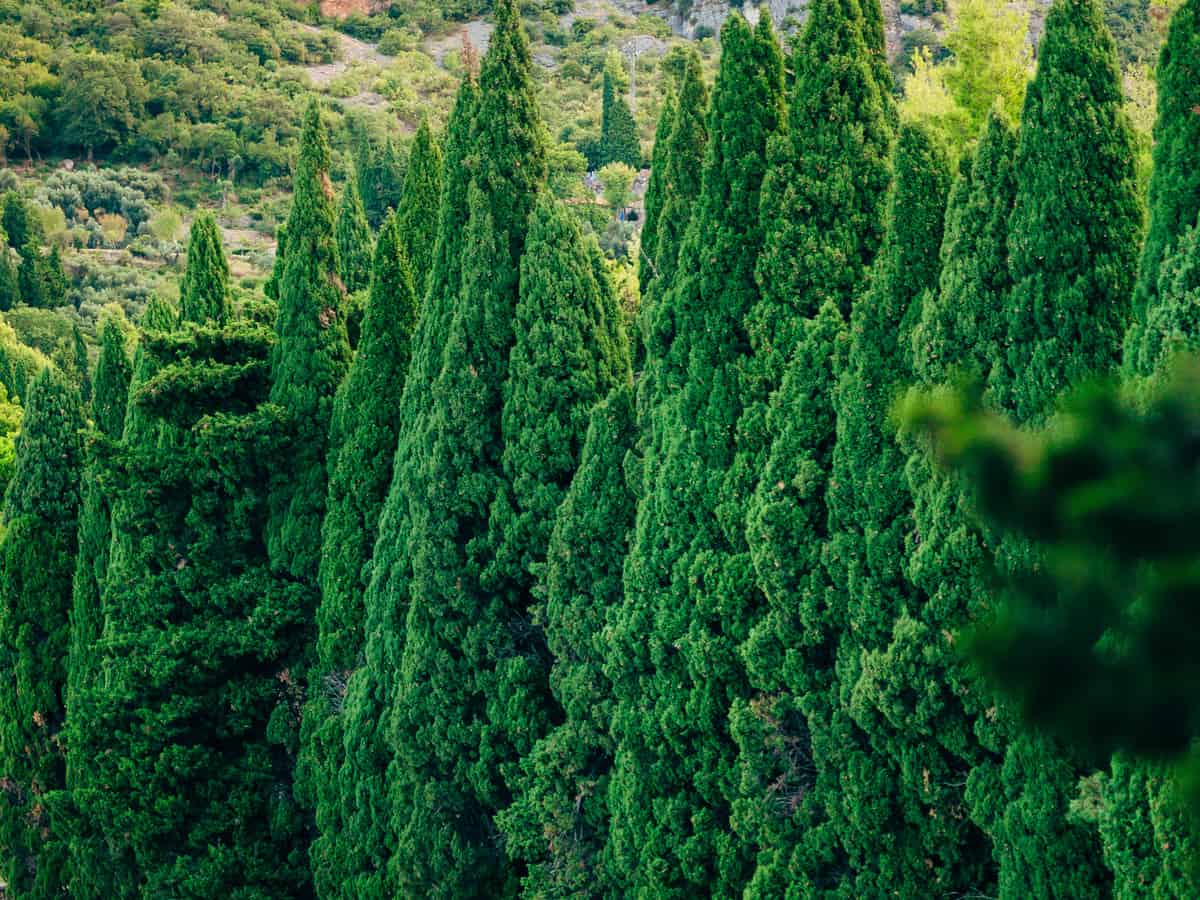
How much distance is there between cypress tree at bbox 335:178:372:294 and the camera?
21.1 metres

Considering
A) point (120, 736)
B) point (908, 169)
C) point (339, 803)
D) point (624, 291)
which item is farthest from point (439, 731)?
point (624, 291)

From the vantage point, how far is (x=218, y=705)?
17953 millimetres

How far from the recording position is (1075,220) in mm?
9102

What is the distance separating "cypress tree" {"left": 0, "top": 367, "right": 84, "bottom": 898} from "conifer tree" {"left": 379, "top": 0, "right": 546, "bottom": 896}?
8304mm

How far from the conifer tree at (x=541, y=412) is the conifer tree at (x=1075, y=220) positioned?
5.10m

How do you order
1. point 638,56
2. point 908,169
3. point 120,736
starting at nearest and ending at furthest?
point 908,169
point 120,736
point 638,56

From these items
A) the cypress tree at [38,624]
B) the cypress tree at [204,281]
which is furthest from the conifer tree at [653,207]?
the cypress tree at [38,624]

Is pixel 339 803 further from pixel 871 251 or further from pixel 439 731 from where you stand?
pixel 871 251

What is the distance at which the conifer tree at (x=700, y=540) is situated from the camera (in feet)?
38.0

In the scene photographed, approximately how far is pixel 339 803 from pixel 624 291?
11.4m

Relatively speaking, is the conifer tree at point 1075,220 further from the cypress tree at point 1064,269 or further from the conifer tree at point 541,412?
the conifer tree at point 541,412

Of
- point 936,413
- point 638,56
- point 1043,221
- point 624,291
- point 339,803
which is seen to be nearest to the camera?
point 936,413

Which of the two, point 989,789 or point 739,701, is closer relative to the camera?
point 989,789

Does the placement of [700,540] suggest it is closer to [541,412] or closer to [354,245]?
[541,412]
